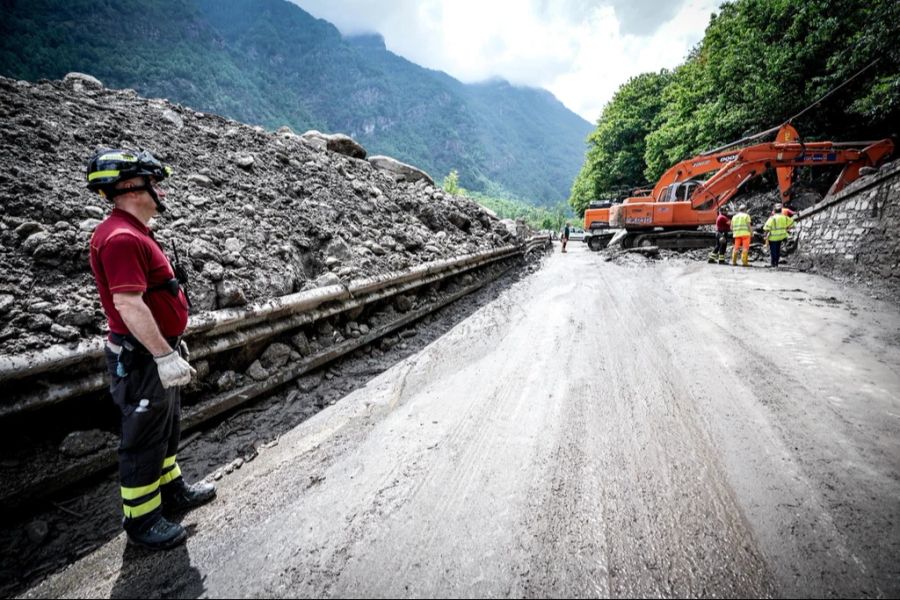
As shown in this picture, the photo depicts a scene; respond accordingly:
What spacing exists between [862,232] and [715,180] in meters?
5.25

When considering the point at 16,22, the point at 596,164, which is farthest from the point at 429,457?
the point at 16,22

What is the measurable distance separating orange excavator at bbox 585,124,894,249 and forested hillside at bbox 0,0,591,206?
190 feet

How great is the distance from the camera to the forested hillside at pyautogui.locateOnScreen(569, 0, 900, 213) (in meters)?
10.8

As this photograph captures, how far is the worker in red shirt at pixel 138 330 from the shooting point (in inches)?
66.6

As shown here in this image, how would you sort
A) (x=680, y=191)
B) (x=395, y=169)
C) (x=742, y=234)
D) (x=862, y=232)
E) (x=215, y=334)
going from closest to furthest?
(x=215, y=334), (x=862, y=232), (x=742, y=234), (x=395, y=169), (x=680, y=191)

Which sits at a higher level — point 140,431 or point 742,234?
point 742,234

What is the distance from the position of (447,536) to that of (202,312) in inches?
99.2

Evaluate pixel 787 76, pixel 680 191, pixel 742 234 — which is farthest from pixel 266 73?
pixel 742 234

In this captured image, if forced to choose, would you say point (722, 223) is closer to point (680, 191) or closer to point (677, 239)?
point (677, 239)

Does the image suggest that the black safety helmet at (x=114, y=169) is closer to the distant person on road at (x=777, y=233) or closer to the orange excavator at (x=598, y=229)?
the distant person on road at (x=777, y=233)

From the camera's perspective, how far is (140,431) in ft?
5.85

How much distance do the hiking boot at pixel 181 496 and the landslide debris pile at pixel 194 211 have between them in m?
1.17

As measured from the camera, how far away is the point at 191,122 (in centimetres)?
577

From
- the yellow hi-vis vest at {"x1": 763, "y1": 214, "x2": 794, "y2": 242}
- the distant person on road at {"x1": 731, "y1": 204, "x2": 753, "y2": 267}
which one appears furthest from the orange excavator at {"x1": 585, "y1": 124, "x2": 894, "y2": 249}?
the distant person on road at {"x1": 731, "y1": 204, "x2": 753, "y2": 267}
